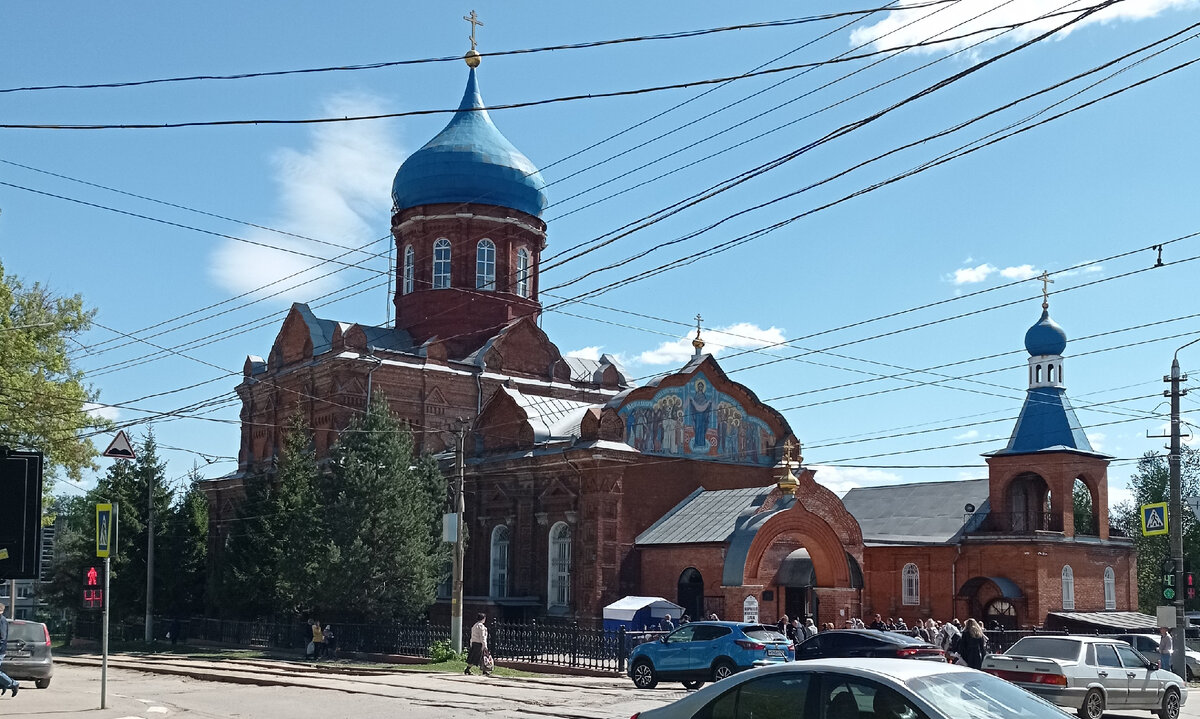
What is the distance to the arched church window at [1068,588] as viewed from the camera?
41.7 metres

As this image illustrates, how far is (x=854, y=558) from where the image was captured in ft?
118

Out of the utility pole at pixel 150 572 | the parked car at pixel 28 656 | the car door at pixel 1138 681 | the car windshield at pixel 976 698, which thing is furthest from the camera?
the utility pole at pixel 150 572

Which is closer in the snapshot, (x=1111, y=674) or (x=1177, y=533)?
(x=1111, y=674)

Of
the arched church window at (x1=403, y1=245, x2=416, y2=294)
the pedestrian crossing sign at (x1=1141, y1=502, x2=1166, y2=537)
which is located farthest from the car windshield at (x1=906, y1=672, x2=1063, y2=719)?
the arched church window at (x1=403, y1=245, x2=416, y2=294)

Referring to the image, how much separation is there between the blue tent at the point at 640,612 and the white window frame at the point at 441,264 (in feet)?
57.1

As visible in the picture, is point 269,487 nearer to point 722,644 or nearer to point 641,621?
point 641,621

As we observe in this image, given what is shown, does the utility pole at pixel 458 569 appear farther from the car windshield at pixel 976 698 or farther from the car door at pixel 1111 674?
the car windshield at pixel 976 698

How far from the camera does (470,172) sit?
4403 centimetres

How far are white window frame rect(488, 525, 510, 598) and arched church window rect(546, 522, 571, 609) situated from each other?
6.51 ft

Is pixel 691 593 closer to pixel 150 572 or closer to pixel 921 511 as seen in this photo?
pixel 921 511

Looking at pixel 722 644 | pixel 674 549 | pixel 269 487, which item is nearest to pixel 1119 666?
pixel 722 644

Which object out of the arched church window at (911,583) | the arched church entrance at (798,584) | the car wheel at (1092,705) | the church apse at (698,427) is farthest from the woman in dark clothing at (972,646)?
the arched church window at (911,583)

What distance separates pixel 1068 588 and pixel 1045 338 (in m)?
8.77

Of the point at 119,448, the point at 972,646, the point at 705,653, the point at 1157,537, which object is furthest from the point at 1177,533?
the point at 1157,537
